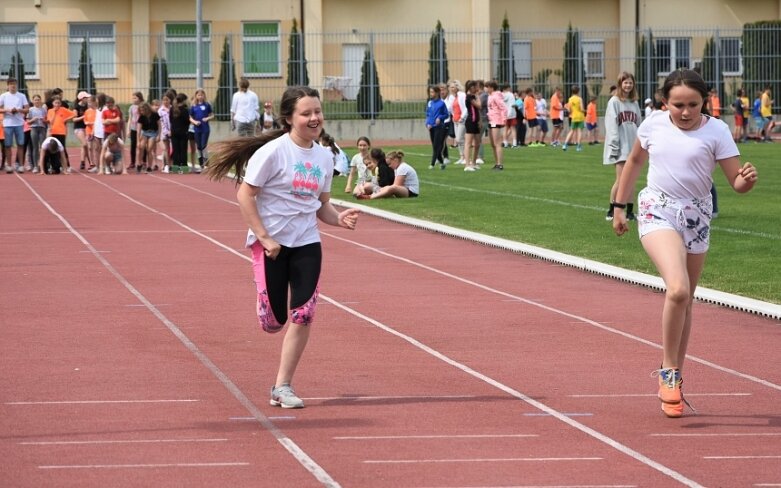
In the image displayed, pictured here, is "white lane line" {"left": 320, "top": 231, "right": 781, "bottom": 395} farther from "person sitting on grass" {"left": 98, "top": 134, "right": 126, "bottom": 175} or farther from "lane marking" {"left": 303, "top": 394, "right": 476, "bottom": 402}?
"person sitting on grass" {"left": 98, "top": 134, "right": 126, "bottom": 175}

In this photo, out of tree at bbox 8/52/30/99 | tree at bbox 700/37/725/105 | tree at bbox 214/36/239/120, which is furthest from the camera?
tree at bbox 700/37/725/105

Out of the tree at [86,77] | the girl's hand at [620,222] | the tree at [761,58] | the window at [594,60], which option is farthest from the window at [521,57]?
the girl's hand at [620,222]

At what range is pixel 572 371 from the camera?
9258 mm

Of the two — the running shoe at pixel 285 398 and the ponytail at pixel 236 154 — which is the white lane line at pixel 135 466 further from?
the ponytail at pixel 236 154

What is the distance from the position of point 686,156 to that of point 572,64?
4066cm

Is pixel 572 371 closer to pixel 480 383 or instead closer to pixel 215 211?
pixel 480 383

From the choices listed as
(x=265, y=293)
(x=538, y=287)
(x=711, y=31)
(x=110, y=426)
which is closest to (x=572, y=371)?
(x=265, y=293)

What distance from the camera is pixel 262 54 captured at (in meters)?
48.7

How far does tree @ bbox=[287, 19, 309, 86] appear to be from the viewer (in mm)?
45500

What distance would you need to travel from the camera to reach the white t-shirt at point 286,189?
26.2 feet

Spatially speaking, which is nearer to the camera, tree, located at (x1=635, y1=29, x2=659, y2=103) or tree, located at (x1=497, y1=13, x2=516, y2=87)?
tree, located at (x1=497, y1=13, x2=516, y2=87)

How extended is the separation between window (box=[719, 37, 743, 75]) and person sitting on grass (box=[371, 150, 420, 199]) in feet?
86.2

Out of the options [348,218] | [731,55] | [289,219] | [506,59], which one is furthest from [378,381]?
[731,55]

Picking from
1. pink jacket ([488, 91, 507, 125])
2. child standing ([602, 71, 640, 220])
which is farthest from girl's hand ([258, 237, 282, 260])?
pink jacket ([488, 91, 507, 125])
